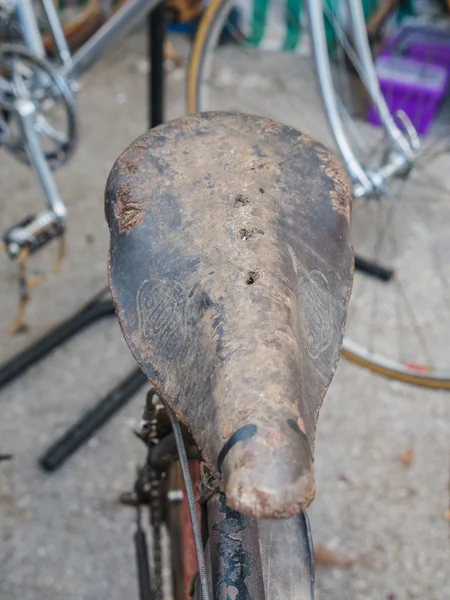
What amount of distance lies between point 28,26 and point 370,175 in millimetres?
964

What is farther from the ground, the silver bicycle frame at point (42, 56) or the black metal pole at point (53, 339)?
the silver bicycle frame at point (42, 56)

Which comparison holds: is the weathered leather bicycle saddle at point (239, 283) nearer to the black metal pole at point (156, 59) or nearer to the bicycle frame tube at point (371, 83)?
the bicycle frame tube at point (371, 83)

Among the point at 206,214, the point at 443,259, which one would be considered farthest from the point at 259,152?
the point at 443,259

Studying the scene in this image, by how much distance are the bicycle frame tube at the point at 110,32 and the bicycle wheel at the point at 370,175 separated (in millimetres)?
228

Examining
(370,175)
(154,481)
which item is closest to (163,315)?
(154,481)

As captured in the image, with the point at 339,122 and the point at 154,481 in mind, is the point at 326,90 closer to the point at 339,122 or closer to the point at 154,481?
the point at 339,122

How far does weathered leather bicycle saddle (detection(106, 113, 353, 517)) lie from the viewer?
56cm

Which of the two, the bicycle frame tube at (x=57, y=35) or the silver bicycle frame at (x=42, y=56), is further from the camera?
the bicycle frame tube at (x=57, y=35)

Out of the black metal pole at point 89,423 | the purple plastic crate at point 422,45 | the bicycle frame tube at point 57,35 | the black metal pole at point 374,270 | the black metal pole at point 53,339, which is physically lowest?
the black metal pole at point 374,270

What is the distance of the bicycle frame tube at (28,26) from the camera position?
1.75m

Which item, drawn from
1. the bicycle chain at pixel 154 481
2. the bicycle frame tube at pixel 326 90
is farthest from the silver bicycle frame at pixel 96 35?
the bicycle chain at pixel 154 481

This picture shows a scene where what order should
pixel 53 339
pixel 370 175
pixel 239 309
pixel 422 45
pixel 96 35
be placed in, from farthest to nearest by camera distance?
1. pixel 422 45
2. pixel 53 339
3. pixel 96 35
4. pixel 370 175
5. pixel 239 309

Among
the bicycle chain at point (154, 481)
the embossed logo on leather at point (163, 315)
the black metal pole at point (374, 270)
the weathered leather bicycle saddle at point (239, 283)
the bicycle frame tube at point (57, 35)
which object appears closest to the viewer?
the weathered leather bicycle saddle at point (239, 283)

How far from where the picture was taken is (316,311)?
0.72 metres
